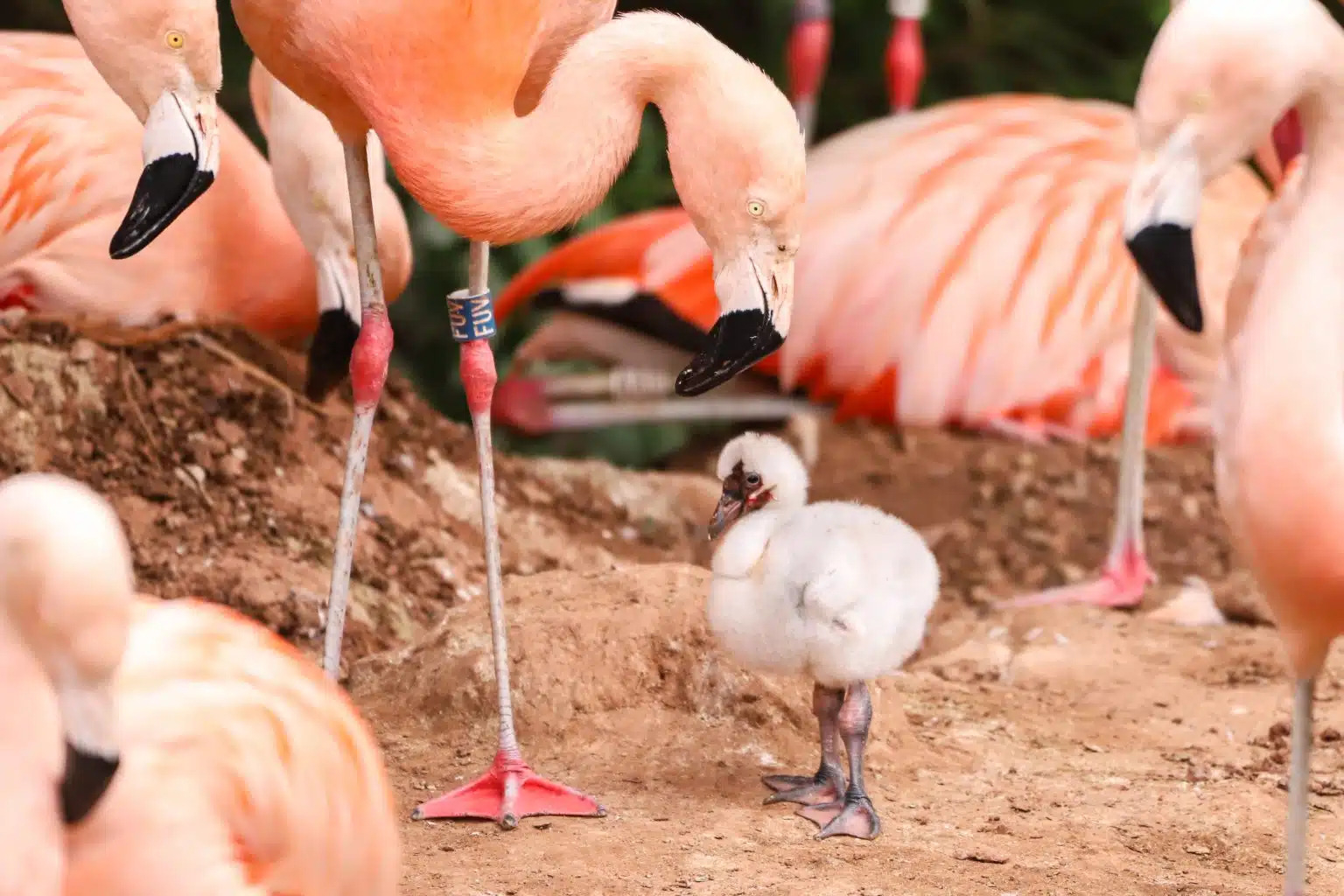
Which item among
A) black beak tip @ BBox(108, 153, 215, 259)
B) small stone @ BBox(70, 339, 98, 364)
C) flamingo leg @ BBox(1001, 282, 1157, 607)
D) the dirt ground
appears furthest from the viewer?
flamingo leg @ BBox(1001, 282, 1157, 607)

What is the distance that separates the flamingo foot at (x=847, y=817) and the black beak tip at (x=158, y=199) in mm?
1258

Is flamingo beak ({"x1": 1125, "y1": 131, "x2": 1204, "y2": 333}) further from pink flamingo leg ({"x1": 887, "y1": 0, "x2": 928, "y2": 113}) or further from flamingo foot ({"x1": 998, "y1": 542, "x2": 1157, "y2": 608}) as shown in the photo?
pink flamingo leg ({"x1": 887, "y1": 0, "x2": 928, "y2": 113})

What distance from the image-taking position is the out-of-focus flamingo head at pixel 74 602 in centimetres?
168

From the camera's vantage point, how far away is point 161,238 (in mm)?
3842

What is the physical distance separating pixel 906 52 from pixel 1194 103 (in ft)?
10.7

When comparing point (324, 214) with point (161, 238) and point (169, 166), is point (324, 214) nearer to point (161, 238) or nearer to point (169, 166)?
point (161, 238)

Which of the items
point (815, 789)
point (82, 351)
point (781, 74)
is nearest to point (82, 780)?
point (815, 789)

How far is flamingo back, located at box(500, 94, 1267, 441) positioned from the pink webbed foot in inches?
76.3

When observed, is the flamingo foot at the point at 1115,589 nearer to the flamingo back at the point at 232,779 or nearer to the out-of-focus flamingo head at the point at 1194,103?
the out-of-focus flamingo head at the point at 1194,103

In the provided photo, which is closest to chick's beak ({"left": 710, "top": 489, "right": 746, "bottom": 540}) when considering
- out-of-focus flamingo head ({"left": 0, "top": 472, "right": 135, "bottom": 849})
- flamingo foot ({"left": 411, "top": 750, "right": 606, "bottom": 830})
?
flamingo foot ({"left": 411, "top": 750, "right": 606, "bottom": 830})

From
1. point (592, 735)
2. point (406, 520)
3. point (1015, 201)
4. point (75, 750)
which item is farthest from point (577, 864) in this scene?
point (1015, 201)

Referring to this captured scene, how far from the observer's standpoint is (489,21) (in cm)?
260

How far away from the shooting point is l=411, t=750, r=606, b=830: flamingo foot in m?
2.75

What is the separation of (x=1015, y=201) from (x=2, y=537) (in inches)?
133
